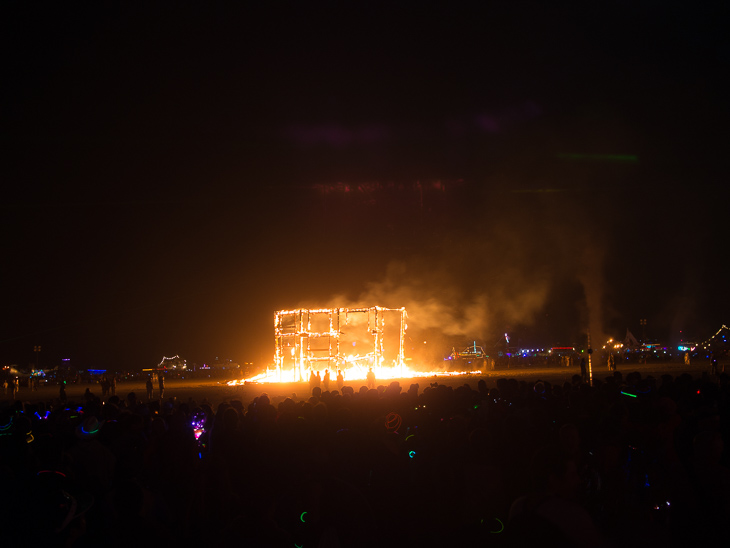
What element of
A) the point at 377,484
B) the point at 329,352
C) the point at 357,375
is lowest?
the point at 357,375

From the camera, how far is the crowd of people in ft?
10.6

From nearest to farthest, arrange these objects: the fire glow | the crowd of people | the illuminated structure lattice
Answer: the crowd of people
the illuminated structure lattice
the fire glow

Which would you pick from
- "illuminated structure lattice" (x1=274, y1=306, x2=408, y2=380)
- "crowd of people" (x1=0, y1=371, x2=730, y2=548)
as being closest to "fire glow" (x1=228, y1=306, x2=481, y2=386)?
"illuminated structure lattice" (x1=274, y1=306, x2=408, y2=380)

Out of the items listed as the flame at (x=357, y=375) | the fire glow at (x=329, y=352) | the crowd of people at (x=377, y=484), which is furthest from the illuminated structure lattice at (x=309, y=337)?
the crowd of people at (x=377, y=484)

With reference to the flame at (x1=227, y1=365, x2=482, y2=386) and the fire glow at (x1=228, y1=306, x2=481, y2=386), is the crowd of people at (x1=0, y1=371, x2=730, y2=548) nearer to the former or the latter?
the fire glow at (x1=228, y1=306, x2=481, y2=386)

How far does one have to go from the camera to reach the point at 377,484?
4895 mm

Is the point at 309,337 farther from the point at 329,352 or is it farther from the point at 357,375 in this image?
the point at 357,375

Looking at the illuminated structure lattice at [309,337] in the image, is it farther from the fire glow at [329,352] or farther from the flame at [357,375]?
the flame at [357,375]

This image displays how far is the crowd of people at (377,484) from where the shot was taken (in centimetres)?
324

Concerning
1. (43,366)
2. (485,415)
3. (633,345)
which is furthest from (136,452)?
(43,366)

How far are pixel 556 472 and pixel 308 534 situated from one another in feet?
5.08

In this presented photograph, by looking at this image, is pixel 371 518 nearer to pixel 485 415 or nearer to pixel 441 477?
pixel 441 477

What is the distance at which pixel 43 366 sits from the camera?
76062 mm

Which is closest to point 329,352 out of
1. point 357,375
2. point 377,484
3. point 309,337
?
point 309,337
